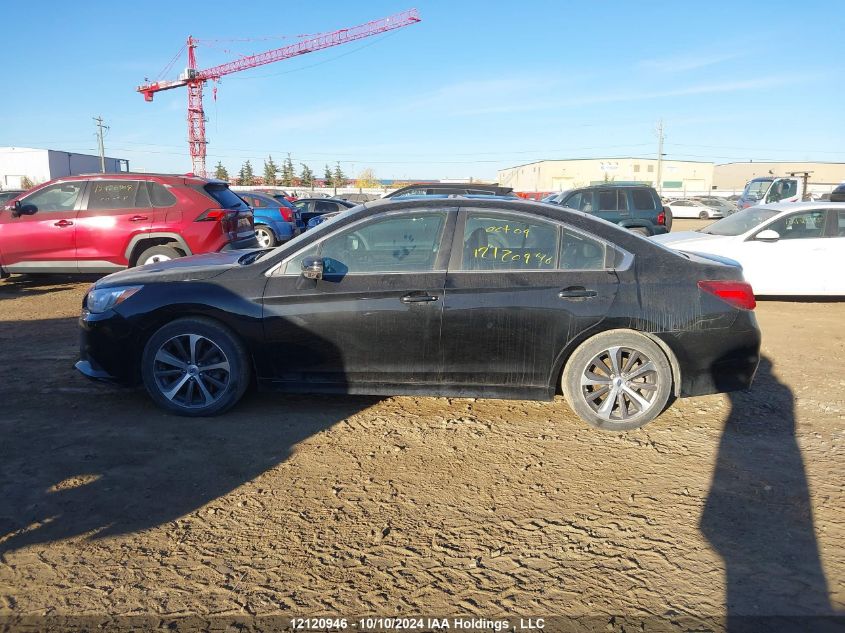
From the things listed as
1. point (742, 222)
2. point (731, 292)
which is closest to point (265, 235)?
point (742, 222)

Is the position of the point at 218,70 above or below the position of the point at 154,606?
above

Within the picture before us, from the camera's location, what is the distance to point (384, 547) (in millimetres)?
2943

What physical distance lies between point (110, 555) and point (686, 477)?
3.06m

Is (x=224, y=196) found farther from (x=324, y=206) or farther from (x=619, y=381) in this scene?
(x=324, y=206)

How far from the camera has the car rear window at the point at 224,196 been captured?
9.21 m

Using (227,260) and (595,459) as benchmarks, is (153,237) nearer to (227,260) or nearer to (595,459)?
(227,260)

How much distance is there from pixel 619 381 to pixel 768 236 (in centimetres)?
603

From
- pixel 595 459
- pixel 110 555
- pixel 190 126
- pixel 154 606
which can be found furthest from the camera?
pixel 190 126

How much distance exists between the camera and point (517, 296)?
423 centimetres

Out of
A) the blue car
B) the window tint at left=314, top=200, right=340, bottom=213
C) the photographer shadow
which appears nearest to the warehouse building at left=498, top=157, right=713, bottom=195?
the window tint at left=314, top=200, right=340, bottom=213

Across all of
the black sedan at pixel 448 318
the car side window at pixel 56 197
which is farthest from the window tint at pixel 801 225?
the car side window at pixel 56 197

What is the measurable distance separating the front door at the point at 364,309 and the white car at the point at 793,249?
571 cm

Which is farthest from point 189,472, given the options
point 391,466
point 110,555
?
point 391,466

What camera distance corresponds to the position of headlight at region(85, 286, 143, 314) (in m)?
4.45
